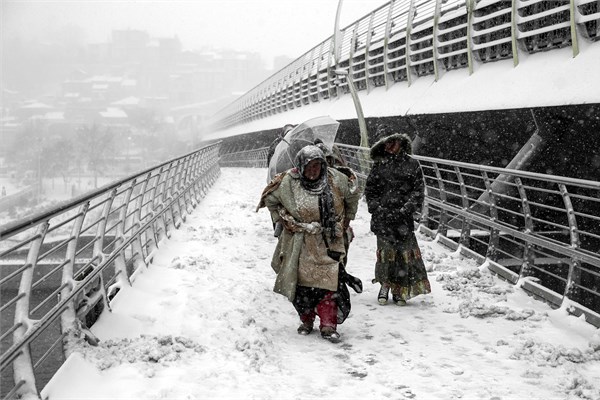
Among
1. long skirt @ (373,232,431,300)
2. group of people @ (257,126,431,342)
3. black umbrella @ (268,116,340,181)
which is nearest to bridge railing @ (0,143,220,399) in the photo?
group of people @ (257,126,431,342)

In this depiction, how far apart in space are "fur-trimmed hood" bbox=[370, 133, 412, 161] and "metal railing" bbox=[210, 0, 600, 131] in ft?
11.5

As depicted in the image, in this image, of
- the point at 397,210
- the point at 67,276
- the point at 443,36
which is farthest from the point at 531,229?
the point at 443,36

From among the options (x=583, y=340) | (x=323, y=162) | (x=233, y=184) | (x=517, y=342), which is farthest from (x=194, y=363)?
(x=233, y=184)

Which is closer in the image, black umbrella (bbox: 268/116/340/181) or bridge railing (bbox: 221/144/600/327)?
bridge railing (bbox: 221/144/600/327)

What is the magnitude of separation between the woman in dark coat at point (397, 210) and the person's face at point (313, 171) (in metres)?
1.29

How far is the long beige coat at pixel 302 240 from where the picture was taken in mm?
6102

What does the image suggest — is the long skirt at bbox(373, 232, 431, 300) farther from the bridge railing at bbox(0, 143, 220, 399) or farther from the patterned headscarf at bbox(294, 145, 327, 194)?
the bridge railing at bbox(0, 143, 220, 399)

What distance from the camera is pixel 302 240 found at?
6.17 m

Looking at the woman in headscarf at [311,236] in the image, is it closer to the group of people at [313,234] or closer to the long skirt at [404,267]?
the group of people at [313,234]

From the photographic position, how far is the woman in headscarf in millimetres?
6102

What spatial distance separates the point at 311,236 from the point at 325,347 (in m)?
0.98

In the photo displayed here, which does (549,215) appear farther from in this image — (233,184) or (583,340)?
(233,184)

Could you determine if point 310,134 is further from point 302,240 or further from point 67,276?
point 67,276

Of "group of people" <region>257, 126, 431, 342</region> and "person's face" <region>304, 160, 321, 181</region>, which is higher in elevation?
"person's face" <region>304, 160, 321, 181</region>
